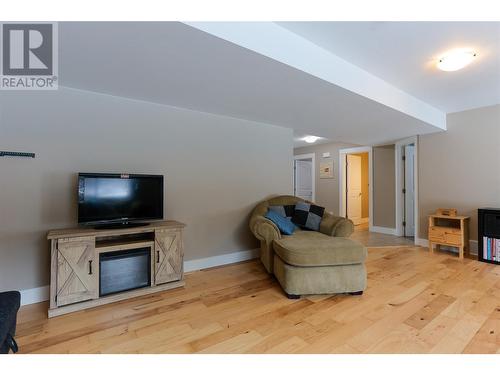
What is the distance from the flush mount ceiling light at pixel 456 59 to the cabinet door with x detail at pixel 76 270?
3.51 m

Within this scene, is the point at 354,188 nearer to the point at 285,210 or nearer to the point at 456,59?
the point at 285,210

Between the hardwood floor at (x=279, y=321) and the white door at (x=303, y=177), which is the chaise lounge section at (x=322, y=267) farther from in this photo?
the white door at (x=303, y=177)

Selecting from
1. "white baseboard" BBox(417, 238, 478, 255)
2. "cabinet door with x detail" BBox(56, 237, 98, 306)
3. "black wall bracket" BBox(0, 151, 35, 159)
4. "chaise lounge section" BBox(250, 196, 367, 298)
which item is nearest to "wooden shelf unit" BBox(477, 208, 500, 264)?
"white baseboard" BBox(417, 238, 478, 255)

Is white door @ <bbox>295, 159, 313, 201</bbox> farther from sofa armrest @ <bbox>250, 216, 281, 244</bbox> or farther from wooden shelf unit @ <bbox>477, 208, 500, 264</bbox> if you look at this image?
sofa armrest @ <bbox>250, 216, 281, 244</bbox>

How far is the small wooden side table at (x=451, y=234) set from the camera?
11.1ft

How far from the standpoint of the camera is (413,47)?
1985 mm

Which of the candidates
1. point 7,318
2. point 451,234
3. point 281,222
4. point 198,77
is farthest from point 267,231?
point 451,234

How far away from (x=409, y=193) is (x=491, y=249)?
6.00ft

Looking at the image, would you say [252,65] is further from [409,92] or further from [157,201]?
[409,92]

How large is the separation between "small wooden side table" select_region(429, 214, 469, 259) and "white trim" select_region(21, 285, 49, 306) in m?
4.94

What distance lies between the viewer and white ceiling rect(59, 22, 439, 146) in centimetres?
147

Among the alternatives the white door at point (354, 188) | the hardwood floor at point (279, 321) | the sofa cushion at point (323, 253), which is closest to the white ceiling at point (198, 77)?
the sofa cushion at point (323, 253)

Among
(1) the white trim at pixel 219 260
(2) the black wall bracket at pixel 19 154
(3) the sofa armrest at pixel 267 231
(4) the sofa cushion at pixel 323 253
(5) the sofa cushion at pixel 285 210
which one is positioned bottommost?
(1) the white trim at pixel 219 260

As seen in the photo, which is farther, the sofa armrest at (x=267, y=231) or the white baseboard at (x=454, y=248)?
the white baseboard at (x=454, y=248)
